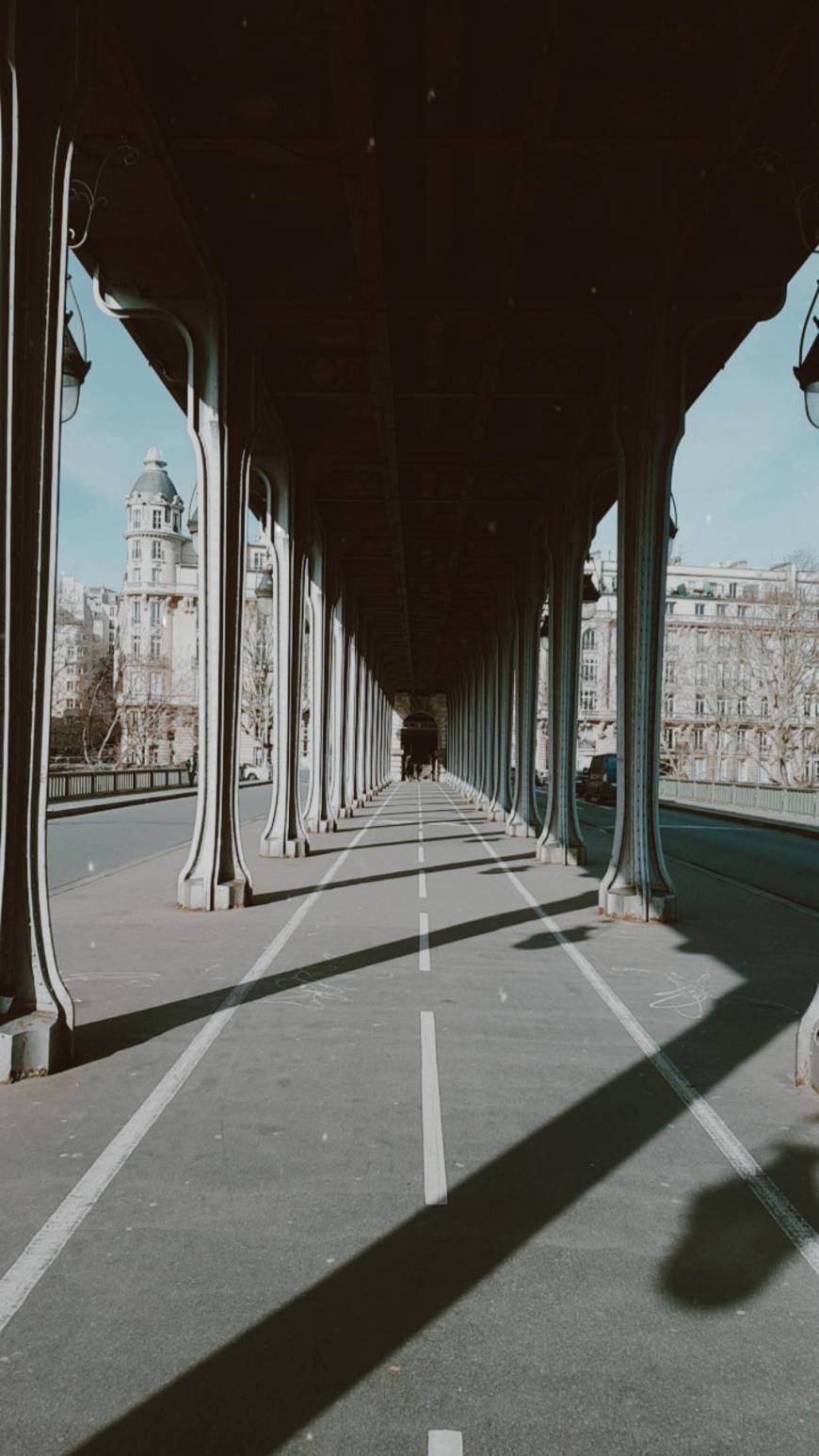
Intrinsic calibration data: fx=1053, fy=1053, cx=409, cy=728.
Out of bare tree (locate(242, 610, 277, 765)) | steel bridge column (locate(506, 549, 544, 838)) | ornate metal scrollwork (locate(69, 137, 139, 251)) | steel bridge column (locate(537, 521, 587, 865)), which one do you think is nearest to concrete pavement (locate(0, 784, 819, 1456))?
ornate metal scrollwork (locate(69, 137, 139, 251))

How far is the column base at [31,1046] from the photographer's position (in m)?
6.93

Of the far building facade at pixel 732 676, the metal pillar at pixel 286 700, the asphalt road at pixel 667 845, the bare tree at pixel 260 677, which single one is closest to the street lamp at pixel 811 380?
the asphalt road at pixel 667 845

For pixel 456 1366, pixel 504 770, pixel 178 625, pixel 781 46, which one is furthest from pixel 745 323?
pixel 178 625

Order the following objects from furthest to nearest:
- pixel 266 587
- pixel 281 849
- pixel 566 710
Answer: pixel 266 587 → pixel 566 710 → pixel 281 849

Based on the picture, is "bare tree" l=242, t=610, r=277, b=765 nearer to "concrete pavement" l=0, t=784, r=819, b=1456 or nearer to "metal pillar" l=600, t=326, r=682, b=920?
"metal pillar" l=600, t=326, r=682, b=920

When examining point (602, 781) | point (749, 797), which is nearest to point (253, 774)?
point (602, 781)

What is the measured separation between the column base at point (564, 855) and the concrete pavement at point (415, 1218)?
469 inches

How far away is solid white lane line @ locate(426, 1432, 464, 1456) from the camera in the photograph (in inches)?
126

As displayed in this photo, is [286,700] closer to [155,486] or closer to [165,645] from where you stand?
[165,645]

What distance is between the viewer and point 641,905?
14.4 metres

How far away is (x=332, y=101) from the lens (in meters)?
10.5

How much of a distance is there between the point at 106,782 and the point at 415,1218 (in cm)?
4429

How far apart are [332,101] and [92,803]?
32611 mm

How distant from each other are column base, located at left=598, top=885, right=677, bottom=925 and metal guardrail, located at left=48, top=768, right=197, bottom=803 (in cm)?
2404
